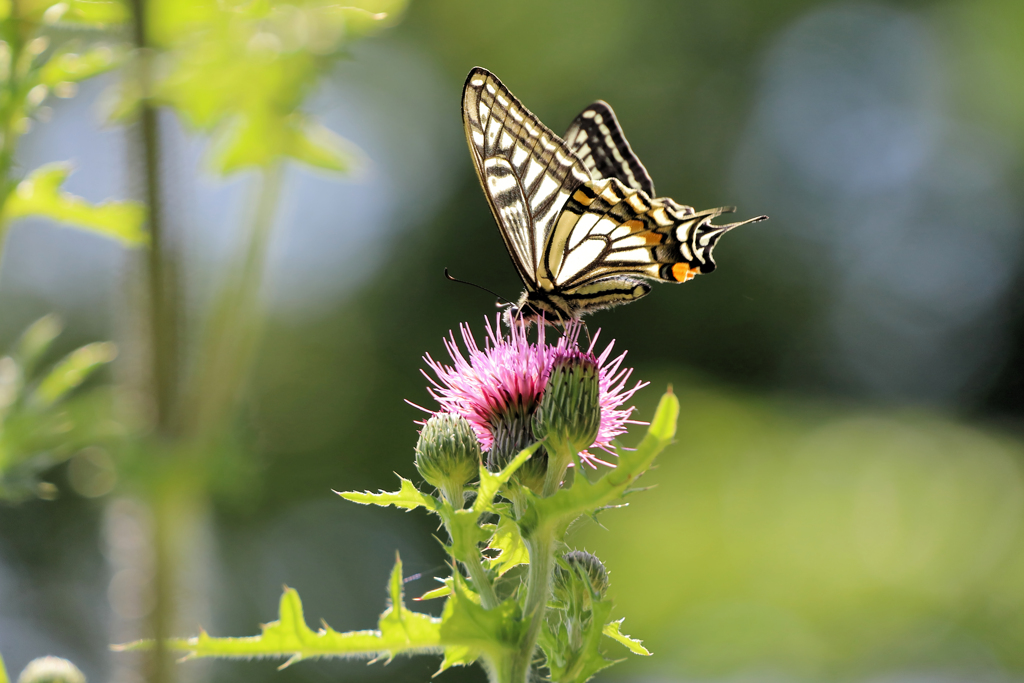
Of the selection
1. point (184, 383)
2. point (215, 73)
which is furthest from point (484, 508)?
point (215, 73)

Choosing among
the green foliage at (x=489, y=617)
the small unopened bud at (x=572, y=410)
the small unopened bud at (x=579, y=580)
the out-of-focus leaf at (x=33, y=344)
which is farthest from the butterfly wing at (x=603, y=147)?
the out-of-focus leaf at (x=33, y=344)

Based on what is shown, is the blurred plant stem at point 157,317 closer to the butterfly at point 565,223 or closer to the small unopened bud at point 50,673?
the small unopened bud at point 50,673

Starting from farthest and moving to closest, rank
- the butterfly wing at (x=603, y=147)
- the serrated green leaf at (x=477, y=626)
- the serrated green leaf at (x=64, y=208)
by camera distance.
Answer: the butterfly wing at (x=603, y=147)
the serrated green leaf at (x=64, y=208)
the serrated green leaf at (x=477, y=626)

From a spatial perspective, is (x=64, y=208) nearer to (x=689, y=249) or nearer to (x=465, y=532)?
(x=465, y=532)

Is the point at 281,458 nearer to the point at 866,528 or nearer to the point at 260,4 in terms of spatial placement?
the point at 866,528

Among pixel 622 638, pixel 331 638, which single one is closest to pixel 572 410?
pixel 622 638

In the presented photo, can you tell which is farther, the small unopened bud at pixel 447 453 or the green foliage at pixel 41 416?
the green foliage at pixel 41 416

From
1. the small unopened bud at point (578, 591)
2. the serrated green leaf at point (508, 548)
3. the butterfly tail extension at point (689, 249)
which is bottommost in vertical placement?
the small unopened bud at point (578, 591)
